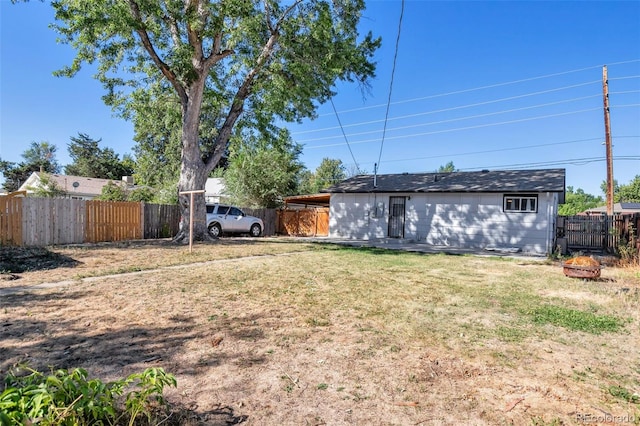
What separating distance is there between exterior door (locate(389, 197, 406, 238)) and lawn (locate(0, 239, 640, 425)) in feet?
36.4

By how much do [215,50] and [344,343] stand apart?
40.7 feet

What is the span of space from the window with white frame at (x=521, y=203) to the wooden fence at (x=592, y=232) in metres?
1.71

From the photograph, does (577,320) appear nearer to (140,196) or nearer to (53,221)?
(53,221)

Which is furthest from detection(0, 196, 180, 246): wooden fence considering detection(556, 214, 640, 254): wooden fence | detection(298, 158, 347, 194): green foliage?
detection(298, 158, 347, 194): green foliage

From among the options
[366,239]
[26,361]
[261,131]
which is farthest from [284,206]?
[26,361]

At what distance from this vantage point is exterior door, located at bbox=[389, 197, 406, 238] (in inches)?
711

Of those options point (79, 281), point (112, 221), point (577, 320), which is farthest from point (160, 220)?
point (577, 320)

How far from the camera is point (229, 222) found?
58.0ft

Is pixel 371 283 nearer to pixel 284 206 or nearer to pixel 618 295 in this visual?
pixel 618 295

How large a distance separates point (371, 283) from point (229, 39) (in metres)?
9.90

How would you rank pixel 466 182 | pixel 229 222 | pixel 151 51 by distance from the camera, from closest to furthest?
1. pixel 151 51
2. pixel 466 182
3. pixel 229 222

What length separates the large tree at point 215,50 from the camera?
36.7 feet

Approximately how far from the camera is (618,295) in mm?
6125

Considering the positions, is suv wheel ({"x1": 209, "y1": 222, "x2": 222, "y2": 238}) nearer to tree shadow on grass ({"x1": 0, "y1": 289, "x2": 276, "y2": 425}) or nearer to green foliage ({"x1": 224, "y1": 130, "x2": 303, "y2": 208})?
green foliage ({"x1": 224, "y1": 130, "x2": 303, "y2": 208})
